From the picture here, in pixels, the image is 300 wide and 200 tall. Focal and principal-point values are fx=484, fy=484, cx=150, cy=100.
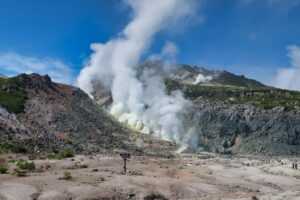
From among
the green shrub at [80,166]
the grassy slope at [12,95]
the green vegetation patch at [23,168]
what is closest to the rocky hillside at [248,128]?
the grassy slope at [12,95]

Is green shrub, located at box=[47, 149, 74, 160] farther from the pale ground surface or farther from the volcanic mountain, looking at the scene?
the volcanic mountain

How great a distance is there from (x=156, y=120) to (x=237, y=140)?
74.2ft

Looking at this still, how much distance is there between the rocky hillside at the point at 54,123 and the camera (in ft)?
282

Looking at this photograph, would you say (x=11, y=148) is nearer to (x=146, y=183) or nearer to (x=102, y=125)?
(x=146, y=183)

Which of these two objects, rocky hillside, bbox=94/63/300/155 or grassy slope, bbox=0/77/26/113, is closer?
grassy slope, bbox=0/77/26/113

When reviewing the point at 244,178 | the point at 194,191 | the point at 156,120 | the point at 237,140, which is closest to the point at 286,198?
the point at 194,191

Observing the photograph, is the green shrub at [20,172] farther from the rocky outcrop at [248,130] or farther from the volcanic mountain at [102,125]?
the rocky outcrop at [248,130]

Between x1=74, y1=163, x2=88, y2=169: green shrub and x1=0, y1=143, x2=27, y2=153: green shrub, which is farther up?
x1=0, y1=143, x2=27, y2=153: green shrub

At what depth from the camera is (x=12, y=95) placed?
355ft

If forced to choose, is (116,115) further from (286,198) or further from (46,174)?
(286,198)

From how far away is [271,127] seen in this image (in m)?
122

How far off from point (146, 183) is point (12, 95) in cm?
6540

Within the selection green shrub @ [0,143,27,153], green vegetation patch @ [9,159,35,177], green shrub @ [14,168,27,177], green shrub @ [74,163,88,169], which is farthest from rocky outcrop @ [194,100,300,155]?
green shrub @ [14,168,27,177]

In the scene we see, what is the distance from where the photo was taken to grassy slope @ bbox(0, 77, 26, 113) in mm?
99375
